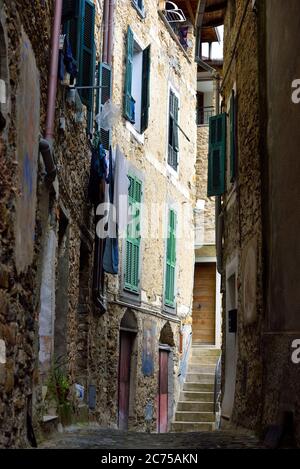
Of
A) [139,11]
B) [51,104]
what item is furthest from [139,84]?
[51,104]

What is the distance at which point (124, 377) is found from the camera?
42.9 ft

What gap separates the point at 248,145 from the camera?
8.73m

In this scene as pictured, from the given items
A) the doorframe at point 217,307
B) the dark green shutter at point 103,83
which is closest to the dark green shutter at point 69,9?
the dark green shutter at point 103,83

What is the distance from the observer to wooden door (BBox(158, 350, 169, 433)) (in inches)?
603

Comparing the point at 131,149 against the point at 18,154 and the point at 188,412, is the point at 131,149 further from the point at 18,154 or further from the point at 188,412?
the point at 18,154

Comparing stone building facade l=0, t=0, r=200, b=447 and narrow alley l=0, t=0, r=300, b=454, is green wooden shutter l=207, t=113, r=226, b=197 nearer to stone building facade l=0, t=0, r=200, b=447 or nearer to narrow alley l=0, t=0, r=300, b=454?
narrow alley l=0, t=0, r=300, b=454

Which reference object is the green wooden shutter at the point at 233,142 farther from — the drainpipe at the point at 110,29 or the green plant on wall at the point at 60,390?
the green plant on wall at the point at 60,390

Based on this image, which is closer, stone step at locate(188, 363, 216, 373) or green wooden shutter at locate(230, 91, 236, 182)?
green wooden shutter at locate(230, 91, 236, 182)

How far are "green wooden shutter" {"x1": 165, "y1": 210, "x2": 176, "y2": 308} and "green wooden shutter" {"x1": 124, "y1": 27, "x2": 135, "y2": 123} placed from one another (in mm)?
3250

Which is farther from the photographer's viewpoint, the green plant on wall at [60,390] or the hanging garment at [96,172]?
the hanging garment at [96,172]

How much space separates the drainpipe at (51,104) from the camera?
247 inches

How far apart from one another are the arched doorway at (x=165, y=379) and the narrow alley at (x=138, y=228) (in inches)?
1.9

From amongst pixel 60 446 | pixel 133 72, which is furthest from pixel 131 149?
pixel 60 446
